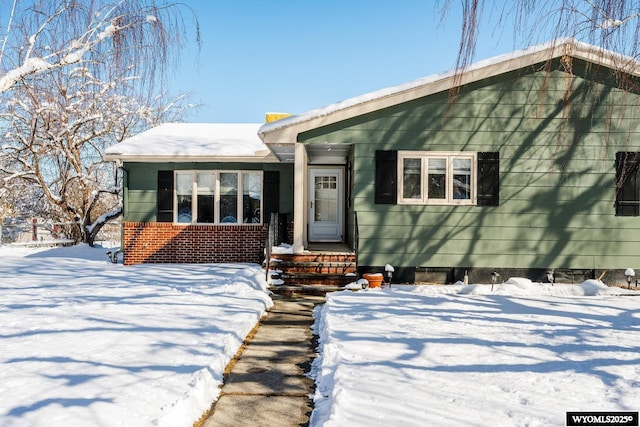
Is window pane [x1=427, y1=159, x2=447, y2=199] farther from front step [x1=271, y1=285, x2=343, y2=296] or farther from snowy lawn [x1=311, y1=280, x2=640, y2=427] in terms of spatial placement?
front step [x1=271, y1=285, x2=343, y2=296]

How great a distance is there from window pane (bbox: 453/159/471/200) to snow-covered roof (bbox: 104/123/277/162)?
14.2ft

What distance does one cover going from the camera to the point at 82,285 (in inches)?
311

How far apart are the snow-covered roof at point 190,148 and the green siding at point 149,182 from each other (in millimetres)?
323

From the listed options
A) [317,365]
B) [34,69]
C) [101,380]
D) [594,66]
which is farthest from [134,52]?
[594,66]

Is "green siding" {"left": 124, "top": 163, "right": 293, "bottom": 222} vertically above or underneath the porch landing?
above

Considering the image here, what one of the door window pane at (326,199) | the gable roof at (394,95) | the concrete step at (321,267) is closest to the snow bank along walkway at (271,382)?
the concrete step at (321,267)

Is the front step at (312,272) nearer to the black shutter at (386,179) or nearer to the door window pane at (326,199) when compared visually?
the black shutter at (386,179)

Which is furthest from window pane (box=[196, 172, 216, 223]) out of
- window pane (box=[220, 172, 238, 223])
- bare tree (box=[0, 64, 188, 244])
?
bare tree (box=[0, 64, 188, 244])

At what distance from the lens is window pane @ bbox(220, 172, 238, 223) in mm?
11336

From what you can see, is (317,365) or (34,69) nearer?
(317,365)

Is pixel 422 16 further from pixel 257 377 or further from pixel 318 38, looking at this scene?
pixel 318 38

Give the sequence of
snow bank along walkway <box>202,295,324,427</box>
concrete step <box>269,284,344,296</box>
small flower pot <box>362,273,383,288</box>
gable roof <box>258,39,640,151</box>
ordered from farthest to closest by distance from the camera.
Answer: gable roof <box>258,39,640,151</box> → small flower pot <box>362,273,383,288</box> → concrete step <box>269,284,344,296</box> → snow bank along walkway <box>202,295,324,427</box>

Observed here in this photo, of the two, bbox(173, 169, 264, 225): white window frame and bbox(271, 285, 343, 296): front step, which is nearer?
bbox(271, 285, 343, 296): front step

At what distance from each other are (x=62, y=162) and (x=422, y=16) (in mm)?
19447
